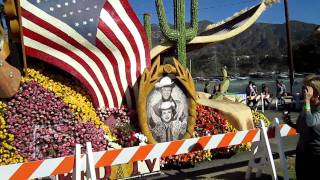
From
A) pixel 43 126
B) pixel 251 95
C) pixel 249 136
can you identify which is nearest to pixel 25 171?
pixel 43 126

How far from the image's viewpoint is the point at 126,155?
6348 mm

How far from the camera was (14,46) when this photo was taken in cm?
895

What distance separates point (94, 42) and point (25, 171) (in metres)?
4.10

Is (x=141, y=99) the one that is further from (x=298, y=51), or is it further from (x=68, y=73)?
(x=298, y=51)

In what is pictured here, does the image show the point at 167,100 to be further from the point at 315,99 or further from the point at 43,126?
the point at 315,99

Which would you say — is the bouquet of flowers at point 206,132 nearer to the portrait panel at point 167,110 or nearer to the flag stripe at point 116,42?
the portrait panel at point 167,110

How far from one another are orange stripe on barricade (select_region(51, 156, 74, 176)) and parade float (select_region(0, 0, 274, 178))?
83.6 inches

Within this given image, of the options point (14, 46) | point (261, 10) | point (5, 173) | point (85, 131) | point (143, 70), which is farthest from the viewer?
point (261, 10)

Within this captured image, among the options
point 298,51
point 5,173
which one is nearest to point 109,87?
point 5,173

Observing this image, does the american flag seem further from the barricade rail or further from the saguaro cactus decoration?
the barricade rail

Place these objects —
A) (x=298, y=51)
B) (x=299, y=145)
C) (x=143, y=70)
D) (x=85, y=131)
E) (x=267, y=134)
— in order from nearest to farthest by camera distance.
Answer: (x=299, y=145), (x=267, y=134), (x=85, y=131), (x=143, y=70), (x=298, y=51)

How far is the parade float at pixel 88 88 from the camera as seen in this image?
7.93m

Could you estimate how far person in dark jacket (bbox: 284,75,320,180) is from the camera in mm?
5383

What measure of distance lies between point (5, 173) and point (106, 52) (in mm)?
4421
